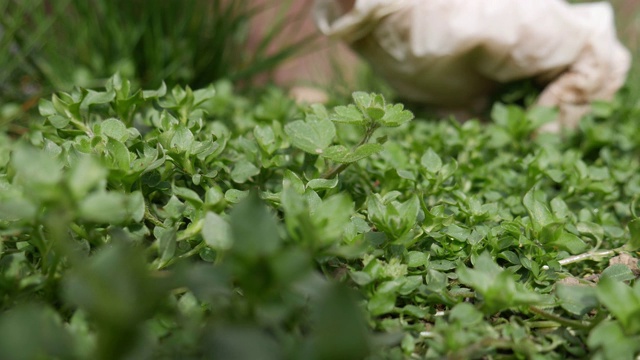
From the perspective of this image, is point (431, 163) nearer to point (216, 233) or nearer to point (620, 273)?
point (620, 273)

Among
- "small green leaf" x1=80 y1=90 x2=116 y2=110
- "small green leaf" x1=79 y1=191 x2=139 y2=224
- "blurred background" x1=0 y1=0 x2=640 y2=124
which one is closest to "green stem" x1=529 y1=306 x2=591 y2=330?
"small green leaf" x1=79 y1=191 x2=139 y2=224

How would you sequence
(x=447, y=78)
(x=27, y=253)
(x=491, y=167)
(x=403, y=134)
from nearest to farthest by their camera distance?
(x=27, y=253)
(x=491, y=167)
(x=403, y=134)
(x=447, y=78)

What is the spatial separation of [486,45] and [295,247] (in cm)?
104

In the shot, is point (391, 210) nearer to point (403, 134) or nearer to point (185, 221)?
point (185, 221)

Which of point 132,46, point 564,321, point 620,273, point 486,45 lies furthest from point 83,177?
point 132,46

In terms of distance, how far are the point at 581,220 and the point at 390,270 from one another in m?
0.38

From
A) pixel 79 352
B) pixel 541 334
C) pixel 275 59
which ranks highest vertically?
pixel 79 352

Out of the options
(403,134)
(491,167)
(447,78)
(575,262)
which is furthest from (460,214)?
(447,78)

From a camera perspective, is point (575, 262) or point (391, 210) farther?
point (575, 262)

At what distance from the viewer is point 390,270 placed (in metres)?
0.73

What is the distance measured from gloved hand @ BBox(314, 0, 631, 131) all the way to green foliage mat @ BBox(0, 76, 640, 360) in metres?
0.33

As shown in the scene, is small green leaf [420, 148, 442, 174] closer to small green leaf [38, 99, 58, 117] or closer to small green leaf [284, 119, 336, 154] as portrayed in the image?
small green leaf [284, 119, 336, 154]

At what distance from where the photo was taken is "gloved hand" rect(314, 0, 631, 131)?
142 cm

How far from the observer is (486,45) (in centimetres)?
145
